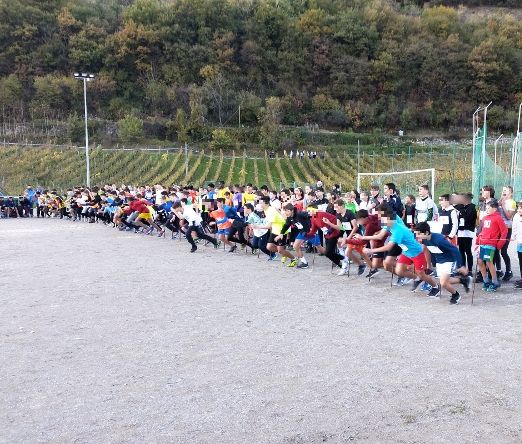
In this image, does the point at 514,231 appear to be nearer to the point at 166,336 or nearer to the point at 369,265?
the point at 369,265

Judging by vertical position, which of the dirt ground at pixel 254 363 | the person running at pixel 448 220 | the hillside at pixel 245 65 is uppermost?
the hillside at pixel 245 65

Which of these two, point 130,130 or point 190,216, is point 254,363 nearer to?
point 190,216

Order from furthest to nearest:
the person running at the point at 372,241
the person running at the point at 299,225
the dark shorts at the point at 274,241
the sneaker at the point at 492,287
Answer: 1. the dark shorts at the point at 274,241
2. the person running at the point at 299,225
3. the person running at the point at 372,241
4. the sneaker at the point at 492,287

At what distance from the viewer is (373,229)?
11516 millimetres

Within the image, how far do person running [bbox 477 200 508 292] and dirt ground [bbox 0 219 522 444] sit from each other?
478 millimetres

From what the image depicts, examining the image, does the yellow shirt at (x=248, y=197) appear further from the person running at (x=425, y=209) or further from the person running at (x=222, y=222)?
the person running at (x=425, y=209)

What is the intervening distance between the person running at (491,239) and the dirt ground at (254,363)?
478 mm

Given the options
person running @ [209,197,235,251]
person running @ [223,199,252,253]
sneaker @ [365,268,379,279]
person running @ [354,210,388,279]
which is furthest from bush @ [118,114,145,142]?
sneaker @ [365,268,379,279]

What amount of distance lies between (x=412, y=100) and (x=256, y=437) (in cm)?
8979

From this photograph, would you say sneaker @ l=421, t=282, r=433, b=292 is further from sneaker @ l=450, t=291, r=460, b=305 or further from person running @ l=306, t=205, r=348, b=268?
person running @ l=306, t=205, r=348, b=268

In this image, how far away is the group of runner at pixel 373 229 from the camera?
956 centimetres

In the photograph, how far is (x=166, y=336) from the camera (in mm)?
7082

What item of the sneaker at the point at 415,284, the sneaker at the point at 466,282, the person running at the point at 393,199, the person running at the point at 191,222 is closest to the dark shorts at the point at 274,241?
the person running at the point at 393,199

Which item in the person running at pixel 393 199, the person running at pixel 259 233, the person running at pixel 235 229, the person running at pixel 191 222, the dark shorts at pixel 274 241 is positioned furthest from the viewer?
the person running at pixel 191 222
